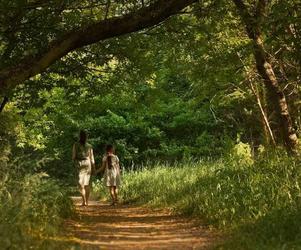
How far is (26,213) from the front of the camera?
736 cm

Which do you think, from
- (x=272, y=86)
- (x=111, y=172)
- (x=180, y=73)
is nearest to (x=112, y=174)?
(x=111, y=172)

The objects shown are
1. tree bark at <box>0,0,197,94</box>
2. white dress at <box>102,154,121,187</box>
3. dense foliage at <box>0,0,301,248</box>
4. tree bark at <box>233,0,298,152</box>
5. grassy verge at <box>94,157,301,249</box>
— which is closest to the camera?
grassy verge at <box>94,157,301,249</box>

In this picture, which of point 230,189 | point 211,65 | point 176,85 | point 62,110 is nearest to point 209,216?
point 230,189

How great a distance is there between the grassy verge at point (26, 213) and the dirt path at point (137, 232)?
0.53 m

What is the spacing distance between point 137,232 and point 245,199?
193 centimetres

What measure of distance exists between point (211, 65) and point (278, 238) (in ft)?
23.5

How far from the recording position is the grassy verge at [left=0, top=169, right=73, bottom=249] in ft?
20.7

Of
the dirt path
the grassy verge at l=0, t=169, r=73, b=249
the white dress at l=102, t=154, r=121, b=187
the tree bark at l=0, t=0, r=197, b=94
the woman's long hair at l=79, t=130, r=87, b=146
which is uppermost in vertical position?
the tree bark at l=0, t=0, r=197, b=94

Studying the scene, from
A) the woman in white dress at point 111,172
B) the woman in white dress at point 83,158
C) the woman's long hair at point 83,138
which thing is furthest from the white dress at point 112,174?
the woman's long hair at point 83,138

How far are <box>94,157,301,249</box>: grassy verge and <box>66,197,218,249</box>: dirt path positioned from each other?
416mm

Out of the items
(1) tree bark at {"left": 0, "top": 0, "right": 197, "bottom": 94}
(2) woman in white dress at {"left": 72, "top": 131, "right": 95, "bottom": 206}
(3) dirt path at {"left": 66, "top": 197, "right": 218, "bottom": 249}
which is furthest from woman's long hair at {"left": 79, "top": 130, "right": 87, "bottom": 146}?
(1) tree bark at {"left": 0, "top": 0, "right": 197, "bottom": 94}

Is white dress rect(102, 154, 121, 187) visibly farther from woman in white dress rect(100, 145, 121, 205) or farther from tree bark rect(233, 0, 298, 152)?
tree bark rect(233, 0, 298, 152)

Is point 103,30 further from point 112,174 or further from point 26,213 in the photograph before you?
point 112,174

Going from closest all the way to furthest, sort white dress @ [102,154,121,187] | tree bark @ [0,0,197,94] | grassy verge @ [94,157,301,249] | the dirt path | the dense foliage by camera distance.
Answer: grassy verge @ [94,157,301,249] < the dense foliage < the dirt path < tree bark @ [0,0,197,94] < white dress @ [102,154,121,187]
